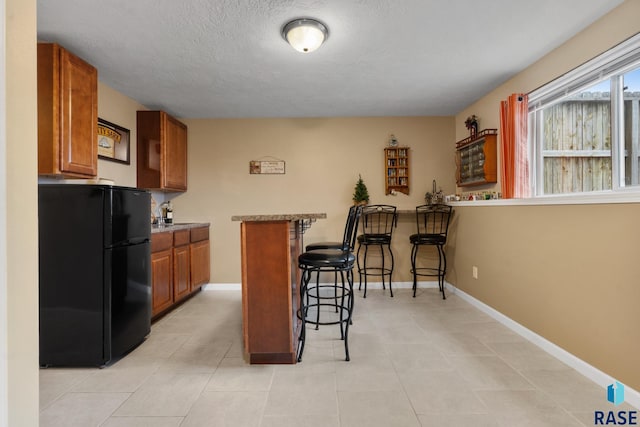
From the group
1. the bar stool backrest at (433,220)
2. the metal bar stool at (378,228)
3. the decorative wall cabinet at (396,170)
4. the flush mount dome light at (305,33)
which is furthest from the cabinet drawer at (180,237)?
the bar stool backrest at (433,220)

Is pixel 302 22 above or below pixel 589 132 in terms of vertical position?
above

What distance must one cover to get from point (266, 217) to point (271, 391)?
3.49 feet

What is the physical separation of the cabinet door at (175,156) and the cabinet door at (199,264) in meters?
0.81

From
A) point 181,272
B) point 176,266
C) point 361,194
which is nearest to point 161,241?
point 176,266

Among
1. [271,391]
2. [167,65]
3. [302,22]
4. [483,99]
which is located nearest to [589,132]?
[483,99]

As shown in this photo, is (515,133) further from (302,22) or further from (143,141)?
(143,141)

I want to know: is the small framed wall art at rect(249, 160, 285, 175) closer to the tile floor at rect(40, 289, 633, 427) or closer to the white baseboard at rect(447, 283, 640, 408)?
the tile floor at rect(40, 289, 633, 427)

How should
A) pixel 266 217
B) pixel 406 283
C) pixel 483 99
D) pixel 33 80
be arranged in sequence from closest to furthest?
1. pixel 33 80
2. pixel 266 217
3. pixel 483 99
4. pixel 406 283

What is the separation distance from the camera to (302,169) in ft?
13.5

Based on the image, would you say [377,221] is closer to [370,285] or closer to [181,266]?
[370,285]

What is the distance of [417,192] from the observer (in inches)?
163

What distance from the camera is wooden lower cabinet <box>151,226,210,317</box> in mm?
2887

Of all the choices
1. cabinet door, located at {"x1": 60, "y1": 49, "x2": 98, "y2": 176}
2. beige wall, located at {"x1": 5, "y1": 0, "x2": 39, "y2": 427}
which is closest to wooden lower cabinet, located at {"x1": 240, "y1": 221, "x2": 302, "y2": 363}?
beige wall, located at {"x1": 5, "y1": 0, "x2": 39, "y2": 427}

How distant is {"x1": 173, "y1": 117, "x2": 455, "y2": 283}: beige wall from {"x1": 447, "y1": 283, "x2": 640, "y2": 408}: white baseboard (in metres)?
1.39
